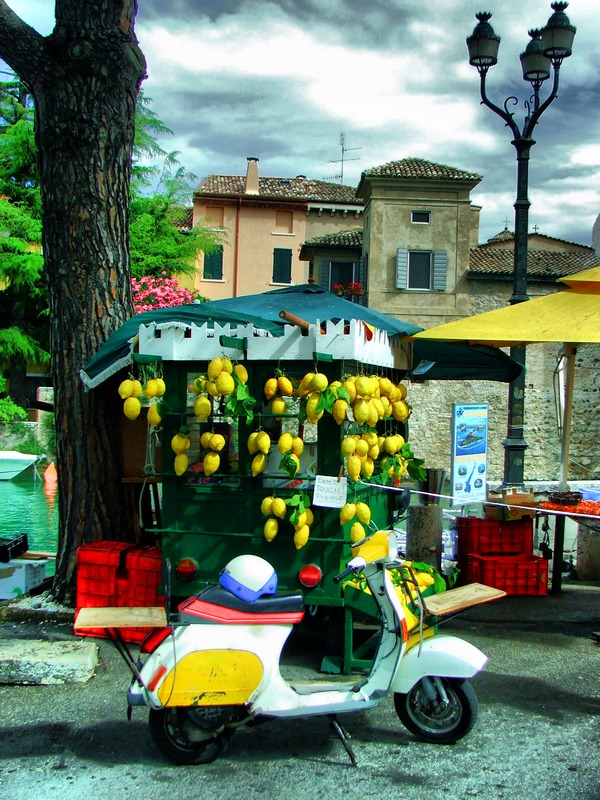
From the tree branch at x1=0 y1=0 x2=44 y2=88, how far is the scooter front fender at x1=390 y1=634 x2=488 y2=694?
5.69 metres

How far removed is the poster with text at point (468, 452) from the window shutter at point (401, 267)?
20262 mm

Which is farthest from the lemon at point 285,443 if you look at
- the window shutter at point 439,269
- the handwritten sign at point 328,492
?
the window shutter at point 439,269

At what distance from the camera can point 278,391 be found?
210 inches

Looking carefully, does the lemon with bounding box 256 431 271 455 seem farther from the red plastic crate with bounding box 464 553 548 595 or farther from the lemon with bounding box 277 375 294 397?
the red plastic crate with bounding box 464 553 548 595

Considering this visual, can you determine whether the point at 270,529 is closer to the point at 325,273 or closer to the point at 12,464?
the point at 12,464

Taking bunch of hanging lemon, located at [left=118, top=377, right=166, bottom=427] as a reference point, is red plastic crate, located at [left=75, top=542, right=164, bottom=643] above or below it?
below

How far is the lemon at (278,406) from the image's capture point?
17.4ft

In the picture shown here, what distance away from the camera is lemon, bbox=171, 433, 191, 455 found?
5461 mm

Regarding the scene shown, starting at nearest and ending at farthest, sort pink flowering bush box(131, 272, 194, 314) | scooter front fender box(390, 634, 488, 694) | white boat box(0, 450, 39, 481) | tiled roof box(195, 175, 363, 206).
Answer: scooter front fender box(390, 634, 488, 694)
pink flowering bush box(131, 272, 194, 314)
white boat box(0, 450, 39, 481)
tiled roof box(195, 175, 363, 206)

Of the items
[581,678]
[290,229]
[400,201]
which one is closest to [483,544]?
[581,678]

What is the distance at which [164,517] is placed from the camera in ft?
18.4

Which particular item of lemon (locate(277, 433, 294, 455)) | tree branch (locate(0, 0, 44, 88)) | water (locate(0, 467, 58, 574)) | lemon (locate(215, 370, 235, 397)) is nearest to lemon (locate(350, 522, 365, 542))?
lemon (locate(277, 433, 294, 455))

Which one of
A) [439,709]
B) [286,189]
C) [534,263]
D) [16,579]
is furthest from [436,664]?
[286,189]

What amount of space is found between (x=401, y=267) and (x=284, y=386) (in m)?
24.5
